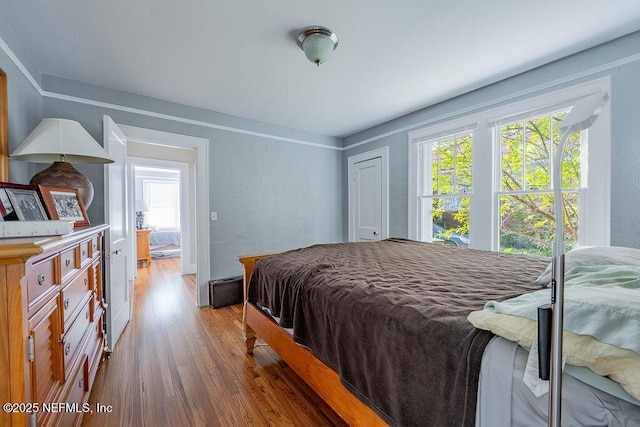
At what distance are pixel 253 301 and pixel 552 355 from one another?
1868mm

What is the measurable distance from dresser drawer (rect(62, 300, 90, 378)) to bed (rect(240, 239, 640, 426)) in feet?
3.22

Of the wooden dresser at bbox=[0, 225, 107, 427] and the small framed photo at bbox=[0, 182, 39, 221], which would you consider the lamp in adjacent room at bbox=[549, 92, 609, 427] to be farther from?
the small framed photo at bbox=[0, 182, 39, 221]

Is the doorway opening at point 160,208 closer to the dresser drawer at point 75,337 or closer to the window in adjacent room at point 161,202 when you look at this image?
the window in adjacent room at point 161,202

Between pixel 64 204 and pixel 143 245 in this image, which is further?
pixel 143 245

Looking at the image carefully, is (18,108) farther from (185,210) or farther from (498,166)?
(498,166)

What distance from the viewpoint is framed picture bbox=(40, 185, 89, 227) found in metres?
1.36

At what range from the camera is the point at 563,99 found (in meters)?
2.23

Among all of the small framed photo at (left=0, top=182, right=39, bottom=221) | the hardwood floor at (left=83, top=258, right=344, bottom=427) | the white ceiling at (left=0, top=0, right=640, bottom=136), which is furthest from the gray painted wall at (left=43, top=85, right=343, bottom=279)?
the small framed photo at (left=0, top=182, right=39, bottom=221)

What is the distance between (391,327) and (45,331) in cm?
131

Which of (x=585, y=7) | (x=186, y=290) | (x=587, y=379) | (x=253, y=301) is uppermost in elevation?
(x=585, y=7)

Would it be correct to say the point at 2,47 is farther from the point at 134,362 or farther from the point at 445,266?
the point at 445,266

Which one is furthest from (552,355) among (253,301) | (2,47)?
(2,47)

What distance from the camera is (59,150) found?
5.63ft

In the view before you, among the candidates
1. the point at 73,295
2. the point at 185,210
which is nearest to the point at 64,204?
the point at 73,295
